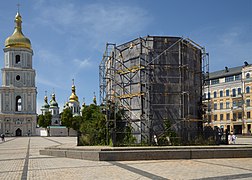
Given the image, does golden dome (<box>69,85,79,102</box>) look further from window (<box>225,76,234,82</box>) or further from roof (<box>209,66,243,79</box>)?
window (<box>225,76,234,82</box>)

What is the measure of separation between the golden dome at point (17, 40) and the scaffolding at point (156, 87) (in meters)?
80.5

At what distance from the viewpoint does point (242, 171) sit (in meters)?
13.6

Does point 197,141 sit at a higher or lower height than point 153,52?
lower

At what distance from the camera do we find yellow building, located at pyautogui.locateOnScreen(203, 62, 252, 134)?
61.7m

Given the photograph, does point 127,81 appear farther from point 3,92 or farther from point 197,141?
point 3,92

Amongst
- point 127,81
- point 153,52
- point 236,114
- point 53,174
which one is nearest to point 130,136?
point 127,81

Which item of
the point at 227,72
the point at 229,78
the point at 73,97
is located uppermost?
the point at 227,72

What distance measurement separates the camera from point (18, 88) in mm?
96562

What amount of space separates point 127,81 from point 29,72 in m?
80.2

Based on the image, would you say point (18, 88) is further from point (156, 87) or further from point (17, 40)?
point (156, 87)

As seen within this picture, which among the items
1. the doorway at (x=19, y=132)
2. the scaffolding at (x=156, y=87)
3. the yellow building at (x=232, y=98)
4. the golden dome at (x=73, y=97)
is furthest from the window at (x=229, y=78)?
the golden dome at (x=73, y=97)

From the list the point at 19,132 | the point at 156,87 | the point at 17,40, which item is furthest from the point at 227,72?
the point at 17,40

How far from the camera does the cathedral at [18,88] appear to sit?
309 feet

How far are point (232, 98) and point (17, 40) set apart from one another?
65168 mm
